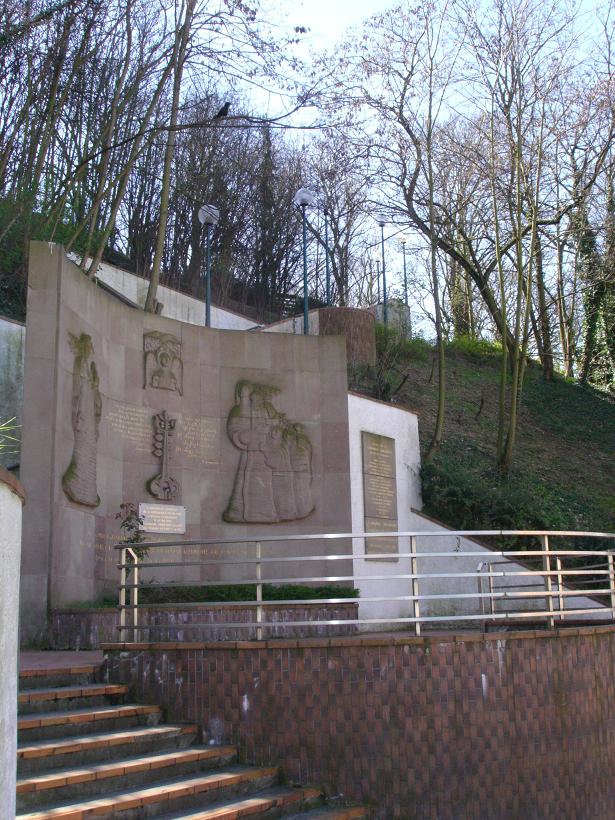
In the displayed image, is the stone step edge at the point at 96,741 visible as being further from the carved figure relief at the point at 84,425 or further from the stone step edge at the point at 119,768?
the carved figure relief at the point at 84,425

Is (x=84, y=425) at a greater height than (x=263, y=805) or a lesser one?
greater

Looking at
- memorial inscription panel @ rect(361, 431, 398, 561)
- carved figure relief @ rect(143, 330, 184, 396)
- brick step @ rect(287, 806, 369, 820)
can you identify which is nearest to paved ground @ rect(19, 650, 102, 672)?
brick step @ rect(287, 806, 369, 820)

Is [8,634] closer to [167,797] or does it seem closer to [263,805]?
[167,797]

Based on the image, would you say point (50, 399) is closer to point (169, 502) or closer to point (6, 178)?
point (169, 502)

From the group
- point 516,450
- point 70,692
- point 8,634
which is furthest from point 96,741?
point 516,450

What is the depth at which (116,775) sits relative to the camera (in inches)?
254

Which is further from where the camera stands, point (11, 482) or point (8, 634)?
point (11, 482)

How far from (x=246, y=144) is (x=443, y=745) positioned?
29465 millimetres

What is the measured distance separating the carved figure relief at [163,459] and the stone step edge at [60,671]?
18.0 ft

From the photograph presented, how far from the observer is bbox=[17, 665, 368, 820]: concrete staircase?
6.08 meters

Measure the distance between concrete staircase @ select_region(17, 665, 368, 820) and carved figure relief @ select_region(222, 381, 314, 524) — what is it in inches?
253

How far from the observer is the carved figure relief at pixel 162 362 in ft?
46.4

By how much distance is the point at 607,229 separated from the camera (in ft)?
77.7

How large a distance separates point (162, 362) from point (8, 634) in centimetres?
1009
